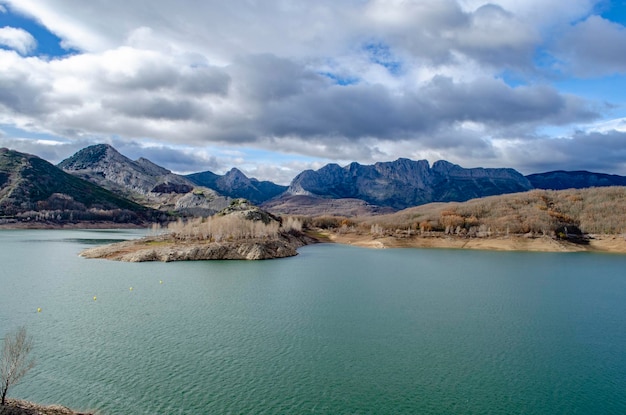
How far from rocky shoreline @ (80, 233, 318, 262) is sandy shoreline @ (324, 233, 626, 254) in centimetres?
6148

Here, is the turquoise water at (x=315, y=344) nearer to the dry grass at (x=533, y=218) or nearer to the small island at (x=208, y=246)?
the small island at (x=208, y=246)

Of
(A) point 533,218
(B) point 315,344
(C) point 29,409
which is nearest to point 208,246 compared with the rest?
(B) point 315,344

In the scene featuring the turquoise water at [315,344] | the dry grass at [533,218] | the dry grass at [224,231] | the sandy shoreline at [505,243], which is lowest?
the turquoise water at [315,344]

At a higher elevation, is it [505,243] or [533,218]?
[533,218]

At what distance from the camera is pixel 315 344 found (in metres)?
35.2

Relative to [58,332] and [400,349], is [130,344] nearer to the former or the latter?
[58,332]

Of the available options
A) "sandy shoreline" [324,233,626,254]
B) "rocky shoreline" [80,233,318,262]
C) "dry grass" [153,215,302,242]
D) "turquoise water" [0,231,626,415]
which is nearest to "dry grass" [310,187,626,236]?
"sandy shoreline" [324,233,626,254]

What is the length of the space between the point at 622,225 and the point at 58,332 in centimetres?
18852

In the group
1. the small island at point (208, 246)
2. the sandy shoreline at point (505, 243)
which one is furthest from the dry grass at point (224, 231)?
the sandy shoreline at point (505, 243)

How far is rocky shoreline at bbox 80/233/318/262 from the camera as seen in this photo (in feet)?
295

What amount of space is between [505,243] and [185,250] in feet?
367

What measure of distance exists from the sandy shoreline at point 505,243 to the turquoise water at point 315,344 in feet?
248

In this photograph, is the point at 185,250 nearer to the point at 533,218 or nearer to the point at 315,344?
the point at 315,344

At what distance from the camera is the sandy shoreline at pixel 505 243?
141 metres
